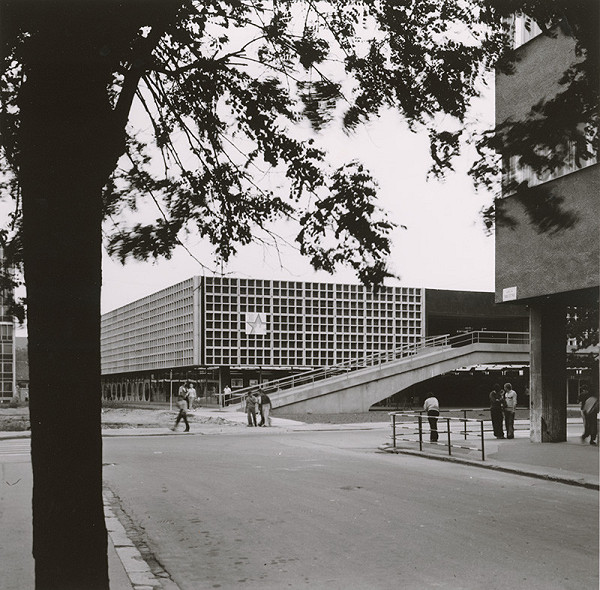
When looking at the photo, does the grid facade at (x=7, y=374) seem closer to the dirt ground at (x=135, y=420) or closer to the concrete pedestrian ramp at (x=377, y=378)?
the dirt ground at (x=135, y=420)

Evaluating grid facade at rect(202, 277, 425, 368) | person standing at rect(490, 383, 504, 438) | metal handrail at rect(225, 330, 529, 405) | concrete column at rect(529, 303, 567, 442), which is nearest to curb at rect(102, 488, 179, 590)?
concrete column at rect(529, 303, 567, 442)

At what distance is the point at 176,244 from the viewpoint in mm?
6605

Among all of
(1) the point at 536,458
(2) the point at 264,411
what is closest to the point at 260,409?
(2) the point at 264,411

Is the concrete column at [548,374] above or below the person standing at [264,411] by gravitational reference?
above

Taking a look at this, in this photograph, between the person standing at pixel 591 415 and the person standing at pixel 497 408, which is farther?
the person standing at pixel 497 408

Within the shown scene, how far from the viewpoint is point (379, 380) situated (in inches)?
1656

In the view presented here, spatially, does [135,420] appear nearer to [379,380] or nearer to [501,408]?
[379,380]

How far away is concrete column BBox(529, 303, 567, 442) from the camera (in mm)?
21000

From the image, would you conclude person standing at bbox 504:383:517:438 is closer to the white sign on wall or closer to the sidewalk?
the sidewalk

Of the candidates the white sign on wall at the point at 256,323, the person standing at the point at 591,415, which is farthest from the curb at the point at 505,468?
the white sign on wall at the point at 256,323

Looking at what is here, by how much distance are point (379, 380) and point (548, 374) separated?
2126 centimetres

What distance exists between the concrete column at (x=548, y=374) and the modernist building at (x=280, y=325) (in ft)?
73.2

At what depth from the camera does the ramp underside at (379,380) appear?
40688 mm

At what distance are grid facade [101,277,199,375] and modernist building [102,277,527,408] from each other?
0.09m
